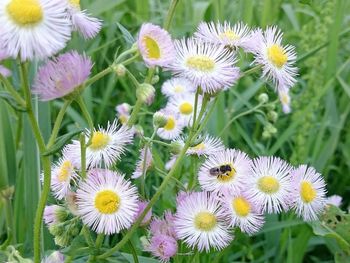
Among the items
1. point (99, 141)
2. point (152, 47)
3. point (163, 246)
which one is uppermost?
point (152, 47)

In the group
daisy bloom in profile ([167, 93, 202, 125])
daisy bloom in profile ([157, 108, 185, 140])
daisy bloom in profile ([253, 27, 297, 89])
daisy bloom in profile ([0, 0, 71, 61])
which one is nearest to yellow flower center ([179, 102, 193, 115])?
daisy bloom in profile ([167, 93, 202, 125])

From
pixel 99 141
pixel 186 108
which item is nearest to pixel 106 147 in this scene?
pixel 99 141

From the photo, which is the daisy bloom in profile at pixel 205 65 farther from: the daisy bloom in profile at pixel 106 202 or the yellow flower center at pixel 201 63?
the daisy bloom in profile at pixel 106 202

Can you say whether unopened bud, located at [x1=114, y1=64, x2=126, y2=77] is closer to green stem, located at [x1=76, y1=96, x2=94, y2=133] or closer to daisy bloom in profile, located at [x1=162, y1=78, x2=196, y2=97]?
green stem, located at [x1=76, y1=96, x2=94, y2=133]

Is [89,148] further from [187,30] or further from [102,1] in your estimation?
[187,30]

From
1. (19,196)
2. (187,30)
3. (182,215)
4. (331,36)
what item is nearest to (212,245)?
(182,215)

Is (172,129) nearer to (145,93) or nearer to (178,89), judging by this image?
(178,89)

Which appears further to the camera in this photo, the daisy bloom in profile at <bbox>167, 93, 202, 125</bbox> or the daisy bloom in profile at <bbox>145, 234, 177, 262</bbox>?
the daisy bloom in profile at <bbox>167, 93, 202, 125</bbox>
